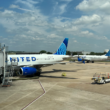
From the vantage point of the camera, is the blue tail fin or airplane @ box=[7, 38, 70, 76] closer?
airplane @ box=[7, 38, 70, 76]

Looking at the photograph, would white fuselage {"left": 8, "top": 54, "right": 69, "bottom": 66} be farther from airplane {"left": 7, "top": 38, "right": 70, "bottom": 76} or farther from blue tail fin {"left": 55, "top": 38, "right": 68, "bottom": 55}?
blue tail fin {"left": 55, "top": 38, "right": 68, "bottom": 55}

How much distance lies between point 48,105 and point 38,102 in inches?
47.0

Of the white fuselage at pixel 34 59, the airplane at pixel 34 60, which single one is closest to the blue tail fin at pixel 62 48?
the airplane at pixel 34 60

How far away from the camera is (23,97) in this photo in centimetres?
1384

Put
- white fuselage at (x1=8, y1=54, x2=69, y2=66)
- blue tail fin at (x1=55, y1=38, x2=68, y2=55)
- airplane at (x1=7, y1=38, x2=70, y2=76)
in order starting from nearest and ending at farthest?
airplane at (x1=7, y1=38, x2=70, y2=76) → white fuselage at (x1=8, y1=54, x2=69, y2=66) → blue tail fin at (x1=55, y1=38, x2=68, y2=55)

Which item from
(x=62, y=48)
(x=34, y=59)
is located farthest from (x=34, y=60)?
(x=62, y=48)

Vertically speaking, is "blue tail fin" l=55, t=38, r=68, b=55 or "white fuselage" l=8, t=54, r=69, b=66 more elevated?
"blue tail fin" l=55, t=38, r=68, b=55

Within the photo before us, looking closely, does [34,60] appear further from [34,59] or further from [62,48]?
[62,48]

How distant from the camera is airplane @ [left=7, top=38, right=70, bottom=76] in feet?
79.4

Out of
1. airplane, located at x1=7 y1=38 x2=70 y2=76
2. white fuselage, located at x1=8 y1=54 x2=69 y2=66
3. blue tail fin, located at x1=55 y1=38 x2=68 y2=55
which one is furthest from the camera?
blue tail fin, located at x1=55 y1=38 x2=68 y2=55

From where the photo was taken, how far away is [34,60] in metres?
29.7

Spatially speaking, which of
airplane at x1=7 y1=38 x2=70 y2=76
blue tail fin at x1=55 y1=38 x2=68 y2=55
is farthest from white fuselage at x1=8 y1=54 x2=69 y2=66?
blue tail fin at x1=55 y1=38 x2=68 y2=55

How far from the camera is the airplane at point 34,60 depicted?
24.2 metres

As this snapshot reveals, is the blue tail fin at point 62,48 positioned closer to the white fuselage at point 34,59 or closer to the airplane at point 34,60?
the airplane at point 34,60
